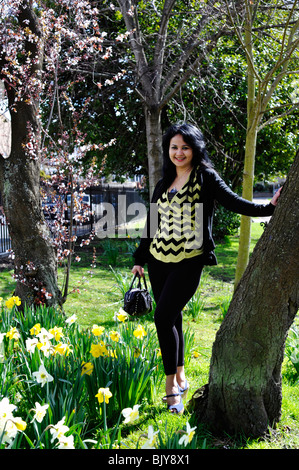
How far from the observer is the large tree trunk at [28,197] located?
13.3 ft

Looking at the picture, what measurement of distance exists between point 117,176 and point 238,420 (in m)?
10.0

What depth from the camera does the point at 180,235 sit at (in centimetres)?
253

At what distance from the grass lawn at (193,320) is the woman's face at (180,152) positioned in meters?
1.38

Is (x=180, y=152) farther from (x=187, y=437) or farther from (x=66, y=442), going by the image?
(x=66, y=442)

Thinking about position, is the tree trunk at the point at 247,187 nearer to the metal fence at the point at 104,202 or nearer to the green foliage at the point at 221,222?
the green foliage at the point at 221,222

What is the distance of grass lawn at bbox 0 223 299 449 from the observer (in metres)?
2.29

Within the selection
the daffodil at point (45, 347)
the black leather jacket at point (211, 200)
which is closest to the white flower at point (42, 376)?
the daffodil at point (45, 347)

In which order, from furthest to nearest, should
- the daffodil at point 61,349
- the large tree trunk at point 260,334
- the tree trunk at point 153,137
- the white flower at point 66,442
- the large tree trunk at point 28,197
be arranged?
the tree trunk at point 153,137
the large tree trunk at point 28,197
the daffodil at point 61,349
the large tree trunk at point 260,334
the white flower at point 66,442

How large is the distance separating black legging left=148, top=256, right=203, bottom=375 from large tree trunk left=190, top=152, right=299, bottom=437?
25cm

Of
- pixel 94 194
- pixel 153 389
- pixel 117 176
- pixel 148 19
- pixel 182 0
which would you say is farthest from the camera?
pixel 94 194

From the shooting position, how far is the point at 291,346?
3.20m

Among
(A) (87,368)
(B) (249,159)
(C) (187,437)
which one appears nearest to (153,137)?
(B) (249,159)
